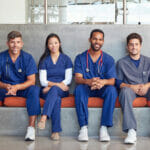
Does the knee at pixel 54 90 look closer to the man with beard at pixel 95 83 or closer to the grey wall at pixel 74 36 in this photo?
the man with beard at pixel 95 83

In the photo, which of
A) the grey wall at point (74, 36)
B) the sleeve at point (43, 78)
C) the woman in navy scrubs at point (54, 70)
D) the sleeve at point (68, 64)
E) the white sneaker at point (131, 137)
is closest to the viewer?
the white sneaker at point (131, 137)

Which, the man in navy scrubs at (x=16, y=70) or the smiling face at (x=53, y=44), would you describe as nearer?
the man in navy scrubs at (x=16, y=70)

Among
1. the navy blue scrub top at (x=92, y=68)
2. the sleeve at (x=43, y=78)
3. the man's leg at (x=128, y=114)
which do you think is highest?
the navy blue scrub top at (x=92, y=68)

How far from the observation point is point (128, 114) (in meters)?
2.83

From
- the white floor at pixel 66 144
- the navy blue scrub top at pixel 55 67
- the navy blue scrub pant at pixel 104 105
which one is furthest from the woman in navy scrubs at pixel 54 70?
the white floor at pixel 66 144

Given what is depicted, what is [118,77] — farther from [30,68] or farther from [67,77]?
[30,68]

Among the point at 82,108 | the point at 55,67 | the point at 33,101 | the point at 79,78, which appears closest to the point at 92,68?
the point at 79,78

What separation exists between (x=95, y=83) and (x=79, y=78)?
0.84 ft

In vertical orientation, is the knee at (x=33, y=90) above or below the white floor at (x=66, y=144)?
above

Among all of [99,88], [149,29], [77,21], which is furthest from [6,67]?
[77,21]

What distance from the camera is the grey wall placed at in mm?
3664

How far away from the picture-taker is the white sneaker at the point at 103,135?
2.81 metres

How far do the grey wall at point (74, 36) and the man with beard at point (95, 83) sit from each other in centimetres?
40

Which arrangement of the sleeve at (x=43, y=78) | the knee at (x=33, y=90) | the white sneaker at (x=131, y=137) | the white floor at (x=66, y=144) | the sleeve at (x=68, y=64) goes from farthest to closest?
the sleeve at (x=68, y=64) → the sleeve at (x=43, y=78) → the knee at (x=33, y=90) → the white sneaker at (x=131, y=137) → the white floor at (x=66, y=144)
